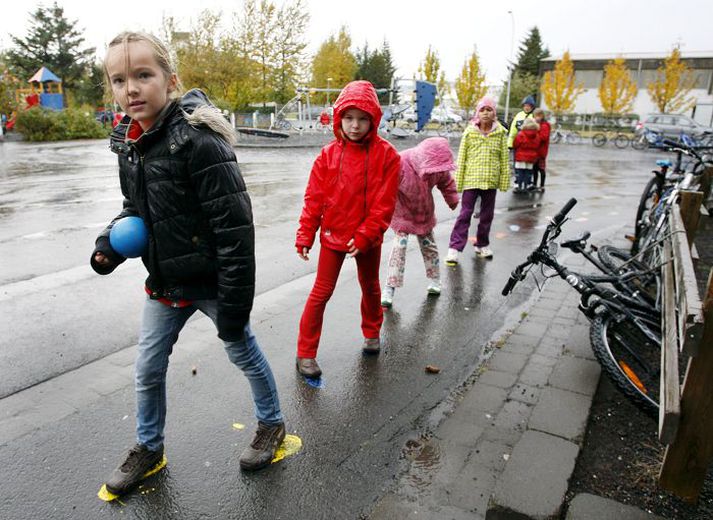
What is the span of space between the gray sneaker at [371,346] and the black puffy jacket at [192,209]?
1.88m

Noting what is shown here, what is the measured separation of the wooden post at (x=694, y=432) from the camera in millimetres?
2426

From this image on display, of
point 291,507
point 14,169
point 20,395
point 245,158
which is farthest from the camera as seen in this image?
point 245,158

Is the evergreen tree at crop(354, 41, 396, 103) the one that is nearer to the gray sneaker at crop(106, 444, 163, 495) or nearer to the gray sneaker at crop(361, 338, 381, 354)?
the gray sneaker at crop(361, 338, 381, 354)

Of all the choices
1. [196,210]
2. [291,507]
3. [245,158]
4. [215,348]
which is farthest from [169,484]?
[245,158]

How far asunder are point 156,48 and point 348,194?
1.61m

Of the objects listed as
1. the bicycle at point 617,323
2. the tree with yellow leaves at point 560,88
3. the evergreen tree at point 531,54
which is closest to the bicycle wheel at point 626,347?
the bicycle at point 617,323

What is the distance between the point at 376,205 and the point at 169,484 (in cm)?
204

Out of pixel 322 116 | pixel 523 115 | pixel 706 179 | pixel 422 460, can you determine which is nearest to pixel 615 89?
pixel 322 116

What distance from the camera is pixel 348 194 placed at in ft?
12.1

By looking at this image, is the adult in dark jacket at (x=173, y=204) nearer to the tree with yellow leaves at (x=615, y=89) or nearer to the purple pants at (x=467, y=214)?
the purple pants at (x=467, y=214)

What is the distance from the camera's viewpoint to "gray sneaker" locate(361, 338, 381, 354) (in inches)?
169

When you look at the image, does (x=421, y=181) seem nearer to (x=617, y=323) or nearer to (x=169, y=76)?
(x=617, y=323)

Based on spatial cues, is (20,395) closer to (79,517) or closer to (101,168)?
(79,517)

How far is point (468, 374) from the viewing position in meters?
4.01
